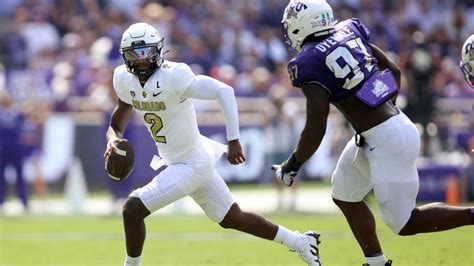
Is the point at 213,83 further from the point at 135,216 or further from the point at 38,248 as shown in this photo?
the point at 38,248

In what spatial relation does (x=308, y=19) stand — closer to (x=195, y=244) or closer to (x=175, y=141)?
(x=175, y=141)

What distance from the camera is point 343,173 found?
Answer: 290 inches

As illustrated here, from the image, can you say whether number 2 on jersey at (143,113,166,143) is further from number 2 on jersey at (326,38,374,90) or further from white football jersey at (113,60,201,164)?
number 2 on jersey at (326,38,374,90)

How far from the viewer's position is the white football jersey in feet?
24.5

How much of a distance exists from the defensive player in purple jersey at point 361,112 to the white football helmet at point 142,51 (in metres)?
0.96

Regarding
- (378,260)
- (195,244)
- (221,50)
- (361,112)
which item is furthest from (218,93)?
(221,50)

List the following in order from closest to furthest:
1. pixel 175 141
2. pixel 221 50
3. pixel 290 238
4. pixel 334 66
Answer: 1. pixel 334 66
2. pixel 175 141
3. pixel 290 238
4. pixel 221 50

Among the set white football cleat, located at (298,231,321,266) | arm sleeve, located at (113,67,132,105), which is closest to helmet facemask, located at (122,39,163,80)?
arm sleeve, located at (113,67,132,105)

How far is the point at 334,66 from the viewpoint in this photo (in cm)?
695

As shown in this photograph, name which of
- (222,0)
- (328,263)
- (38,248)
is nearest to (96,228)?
(38,248)

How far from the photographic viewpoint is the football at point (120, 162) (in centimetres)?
765

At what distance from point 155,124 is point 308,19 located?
137 cm

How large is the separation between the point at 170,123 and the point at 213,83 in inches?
16.8

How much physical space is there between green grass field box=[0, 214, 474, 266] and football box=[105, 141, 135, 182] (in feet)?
6.22
